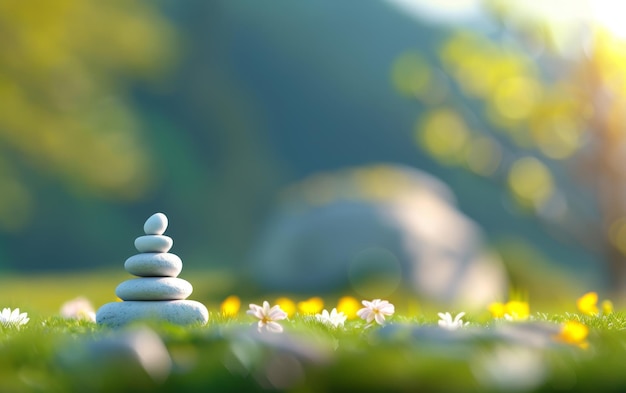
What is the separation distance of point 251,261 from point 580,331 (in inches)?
449

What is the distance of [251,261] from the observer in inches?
565

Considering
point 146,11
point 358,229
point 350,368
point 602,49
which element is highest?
point 146,11

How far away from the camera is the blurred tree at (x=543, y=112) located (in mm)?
13781

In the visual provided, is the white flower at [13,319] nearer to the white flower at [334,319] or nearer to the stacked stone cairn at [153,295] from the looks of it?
the stacked stone cairn at [153,295]

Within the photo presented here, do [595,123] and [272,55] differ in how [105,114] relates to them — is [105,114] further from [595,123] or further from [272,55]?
[595,123]

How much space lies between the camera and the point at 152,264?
4.15 meters

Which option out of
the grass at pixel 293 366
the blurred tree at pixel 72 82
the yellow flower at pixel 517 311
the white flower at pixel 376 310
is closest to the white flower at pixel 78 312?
the white flower at pixel 376 310

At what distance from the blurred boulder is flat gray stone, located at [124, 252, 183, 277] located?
25.9ft

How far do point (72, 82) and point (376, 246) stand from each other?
7.86 metres

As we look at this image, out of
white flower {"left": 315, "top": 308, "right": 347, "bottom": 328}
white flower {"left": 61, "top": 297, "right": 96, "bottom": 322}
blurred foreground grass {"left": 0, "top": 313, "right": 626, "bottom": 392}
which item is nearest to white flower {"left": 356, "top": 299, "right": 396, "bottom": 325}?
white flower {"left": 315, "top": 308, "right": 347, "bottom": 328}

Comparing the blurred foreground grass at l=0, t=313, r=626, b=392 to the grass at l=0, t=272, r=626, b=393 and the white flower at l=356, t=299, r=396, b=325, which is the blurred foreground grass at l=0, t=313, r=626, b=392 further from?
the white flower at l=356, t=299, r=396, b=325

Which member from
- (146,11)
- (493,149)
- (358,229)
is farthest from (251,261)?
(146,11)

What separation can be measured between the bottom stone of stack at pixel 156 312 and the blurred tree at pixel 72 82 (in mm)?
12068

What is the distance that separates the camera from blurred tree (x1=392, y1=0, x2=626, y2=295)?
45.2ft
